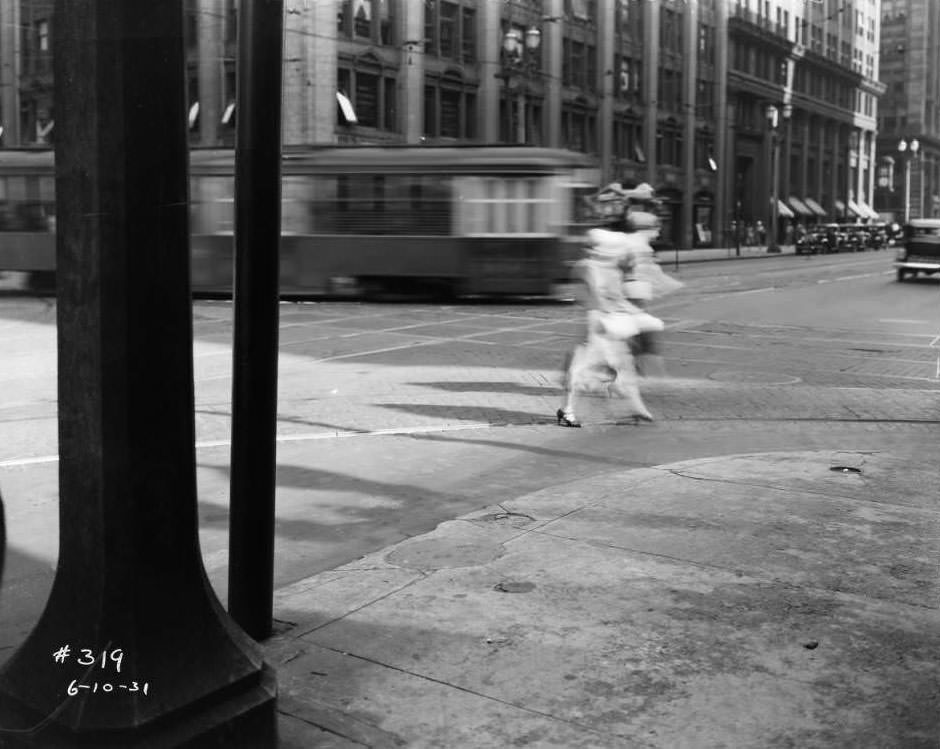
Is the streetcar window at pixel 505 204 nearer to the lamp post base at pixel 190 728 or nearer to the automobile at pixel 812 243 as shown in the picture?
the lamp post base at pixel 190 728

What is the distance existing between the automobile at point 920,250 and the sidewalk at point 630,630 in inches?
1155

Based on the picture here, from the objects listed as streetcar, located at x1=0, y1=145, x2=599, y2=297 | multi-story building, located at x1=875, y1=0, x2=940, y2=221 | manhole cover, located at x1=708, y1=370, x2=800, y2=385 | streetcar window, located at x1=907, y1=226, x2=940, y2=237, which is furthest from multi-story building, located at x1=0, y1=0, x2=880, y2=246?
streetcar window, located at x1=907, y1=226, x2=940, y2=237

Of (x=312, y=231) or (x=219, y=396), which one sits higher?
(x=312, y=231)

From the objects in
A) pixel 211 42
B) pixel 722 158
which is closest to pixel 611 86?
pixel 722 158

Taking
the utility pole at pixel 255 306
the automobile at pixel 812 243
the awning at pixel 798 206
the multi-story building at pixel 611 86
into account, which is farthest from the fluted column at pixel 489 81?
the awning at pixel 798 206

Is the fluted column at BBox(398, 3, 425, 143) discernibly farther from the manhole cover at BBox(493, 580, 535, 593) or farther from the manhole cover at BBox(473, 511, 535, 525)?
the manhole cover at BBox(493, 580, 535, 593)

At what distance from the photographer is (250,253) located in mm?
3951

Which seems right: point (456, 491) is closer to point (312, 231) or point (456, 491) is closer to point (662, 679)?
point (662, 679)

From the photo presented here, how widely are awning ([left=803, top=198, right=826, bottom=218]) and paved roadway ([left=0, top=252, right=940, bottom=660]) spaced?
70.2 meters

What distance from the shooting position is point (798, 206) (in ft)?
278

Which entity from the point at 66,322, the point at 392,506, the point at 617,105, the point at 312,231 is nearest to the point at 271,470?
the point at 66,322

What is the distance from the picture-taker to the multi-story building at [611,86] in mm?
34531

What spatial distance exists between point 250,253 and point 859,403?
8.28m

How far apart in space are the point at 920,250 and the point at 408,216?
1740 cm
